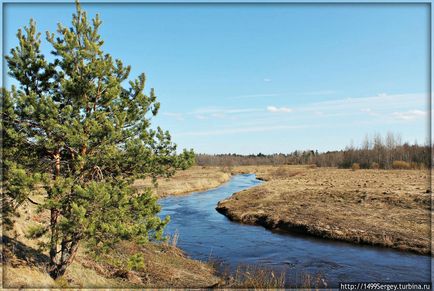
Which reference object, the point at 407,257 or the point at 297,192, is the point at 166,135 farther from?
the point at 297,192

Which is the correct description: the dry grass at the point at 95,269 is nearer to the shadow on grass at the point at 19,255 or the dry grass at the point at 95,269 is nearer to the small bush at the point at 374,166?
the shadow on grass at the point at 19,255

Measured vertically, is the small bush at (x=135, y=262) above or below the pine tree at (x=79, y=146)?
below

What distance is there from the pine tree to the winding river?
369 inches

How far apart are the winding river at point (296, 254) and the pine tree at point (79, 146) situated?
30.7 ft

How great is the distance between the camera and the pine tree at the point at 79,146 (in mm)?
10273

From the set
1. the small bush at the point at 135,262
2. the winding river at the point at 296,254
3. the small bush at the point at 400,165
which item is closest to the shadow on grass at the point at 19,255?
the small bush at the point at 135,262

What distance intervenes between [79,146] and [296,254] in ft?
52.9

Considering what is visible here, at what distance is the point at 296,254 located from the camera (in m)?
21.9

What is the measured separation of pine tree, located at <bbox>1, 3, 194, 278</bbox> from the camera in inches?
404

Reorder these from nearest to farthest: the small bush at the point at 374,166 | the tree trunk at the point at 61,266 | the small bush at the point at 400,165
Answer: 1. the tree trunk at the point at 61,266
2. the small bush at the point at 400,165
3. the small bush at the point at 374,166

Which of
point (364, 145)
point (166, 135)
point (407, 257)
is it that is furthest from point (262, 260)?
point (364, 145)

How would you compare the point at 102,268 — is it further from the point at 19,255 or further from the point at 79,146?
the point at 79,146

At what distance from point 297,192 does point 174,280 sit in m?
30.0

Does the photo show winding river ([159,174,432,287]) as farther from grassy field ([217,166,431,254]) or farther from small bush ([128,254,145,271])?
small bush ([128,254,145,271])
